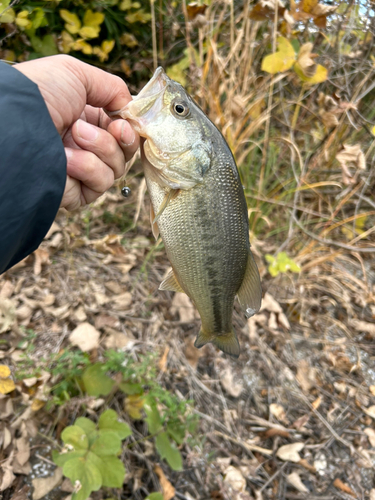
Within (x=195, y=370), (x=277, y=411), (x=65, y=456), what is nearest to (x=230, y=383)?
(x=195, y=370)

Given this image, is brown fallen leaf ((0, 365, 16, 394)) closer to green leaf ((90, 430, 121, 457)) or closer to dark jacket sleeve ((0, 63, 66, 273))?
green leaf ((90, 430, 121, 457))

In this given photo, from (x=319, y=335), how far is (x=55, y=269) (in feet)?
8.31

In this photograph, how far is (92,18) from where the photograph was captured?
2621mm

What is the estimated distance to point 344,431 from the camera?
2.53 metres

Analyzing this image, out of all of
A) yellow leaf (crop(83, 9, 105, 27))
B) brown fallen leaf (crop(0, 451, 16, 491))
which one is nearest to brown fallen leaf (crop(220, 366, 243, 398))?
brown fallen leaf (crop(0, 451, 16, 491))

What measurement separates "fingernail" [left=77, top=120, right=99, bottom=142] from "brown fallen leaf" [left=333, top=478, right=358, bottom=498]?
2739 millimetres

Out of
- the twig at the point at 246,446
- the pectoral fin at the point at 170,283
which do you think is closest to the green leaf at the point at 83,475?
the pectoral fin at the point at 170,283

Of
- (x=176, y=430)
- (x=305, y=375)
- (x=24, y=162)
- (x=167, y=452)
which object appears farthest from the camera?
(x=305, y=375)

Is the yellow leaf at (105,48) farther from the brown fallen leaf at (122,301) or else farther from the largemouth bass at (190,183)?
the brown fallen leaf at (122,301)

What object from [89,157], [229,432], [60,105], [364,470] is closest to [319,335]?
[364,470]

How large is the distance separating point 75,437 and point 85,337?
2.41ft

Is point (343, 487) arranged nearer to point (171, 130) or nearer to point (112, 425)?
point (112, 425)

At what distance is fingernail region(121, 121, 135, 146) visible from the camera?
1.38m

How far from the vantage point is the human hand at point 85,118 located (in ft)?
4.10
